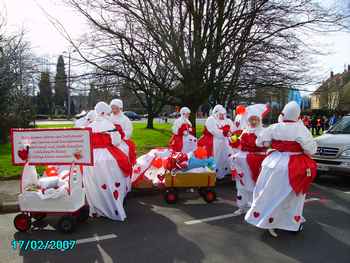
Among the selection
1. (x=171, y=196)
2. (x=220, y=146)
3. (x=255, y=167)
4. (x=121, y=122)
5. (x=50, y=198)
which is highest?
(x=121, y=122)

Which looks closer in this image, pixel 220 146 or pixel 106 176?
pixel 106 176

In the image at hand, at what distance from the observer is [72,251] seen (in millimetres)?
4762

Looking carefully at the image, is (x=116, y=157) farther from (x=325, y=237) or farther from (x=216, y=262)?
(x=325, y=237)

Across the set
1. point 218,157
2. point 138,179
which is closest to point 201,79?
point 218,157

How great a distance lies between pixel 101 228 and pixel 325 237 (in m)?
3.52

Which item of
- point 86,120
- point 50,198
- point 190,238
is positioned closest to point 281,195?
point 190,238

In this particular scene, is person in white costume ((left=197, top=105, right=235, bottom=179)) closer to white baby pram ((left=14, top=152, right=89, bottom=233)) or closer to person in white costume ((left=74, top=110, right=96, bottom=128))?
person in white costume ((left=74, top=110, right=96, bottom=128))

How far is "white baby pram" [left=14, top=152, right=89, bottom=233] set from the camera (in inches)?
209

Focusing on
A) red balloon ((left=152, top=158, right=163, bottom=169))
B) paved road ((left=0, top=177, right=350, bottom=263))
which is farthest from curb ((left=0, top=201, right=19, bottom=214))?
red balloon ((left=152, top=158, right=163, bottom=169))

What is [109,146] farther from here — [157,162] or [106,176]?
[157,162]

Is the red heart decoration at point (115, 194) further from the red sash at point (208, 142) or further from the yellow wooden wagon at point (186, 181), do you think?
the red sash at point (208, 142)

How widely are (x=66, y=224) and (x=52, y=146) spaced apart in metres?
1.22

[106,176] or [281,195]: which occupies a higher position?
[106,176]

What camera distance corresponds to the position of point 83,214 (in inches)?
235
